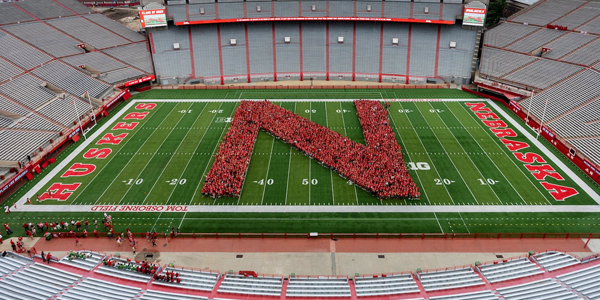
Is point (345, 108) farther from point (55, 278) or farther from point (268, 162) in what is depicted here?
point (55, 278)

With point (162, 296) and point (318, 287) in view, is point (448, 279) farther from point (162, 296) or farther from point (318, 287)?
point (162, 296)

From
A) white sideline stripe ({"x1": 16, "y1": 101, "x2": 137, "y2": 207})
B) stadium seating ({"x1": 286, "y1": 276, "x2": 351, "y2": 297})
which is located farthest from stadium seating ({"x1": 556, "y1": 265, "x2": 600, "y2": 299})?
white sideline stripe ({"x1": 16, "y1": 101, "x2": 137, "y2": 207})

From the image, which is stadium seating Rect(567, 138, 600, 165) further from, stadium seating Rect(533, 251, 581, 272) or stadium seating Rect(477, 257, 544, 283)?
stadium seating Rect(477, 257, 544, 283)

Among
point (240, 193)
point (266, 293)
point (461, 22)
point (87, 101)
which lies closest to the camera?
point (266, 293)

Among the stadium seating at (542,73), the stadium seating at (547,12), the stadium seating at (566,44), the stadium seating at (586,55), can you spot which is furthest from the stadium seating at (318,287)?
the stadium seating at (547,12)

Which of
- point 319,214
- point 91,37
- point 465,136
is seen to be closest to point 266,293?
point 319,214

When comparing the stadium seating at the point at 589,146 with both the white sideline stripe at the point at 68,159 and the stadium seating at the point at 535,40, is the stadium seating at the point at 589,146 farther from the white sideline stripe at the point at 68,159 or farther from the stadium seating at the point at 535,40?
the white sideline stripe at the point at 68,159
